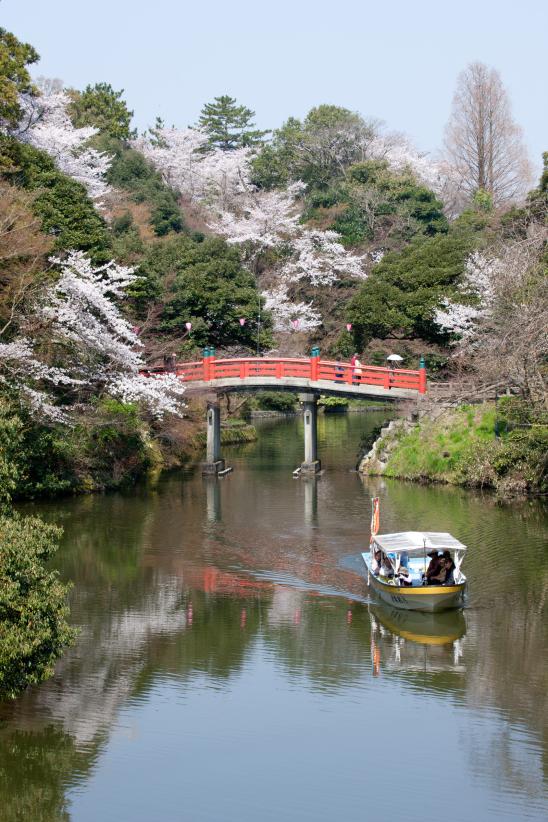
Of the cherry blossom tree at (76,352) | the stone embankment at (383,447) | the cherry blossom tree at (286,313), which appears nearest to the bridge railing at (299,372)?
the stone embankment at (383,447)

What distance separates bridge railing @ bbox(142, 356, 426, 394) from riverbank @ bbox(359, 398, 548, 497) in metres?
1.69

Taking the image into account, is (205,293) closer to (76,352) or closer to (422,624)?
(76,352)

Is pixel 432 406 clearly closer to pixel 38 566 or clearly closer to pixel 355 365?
pixel 355 365

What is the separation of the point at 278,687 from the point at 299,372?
82.7 feet

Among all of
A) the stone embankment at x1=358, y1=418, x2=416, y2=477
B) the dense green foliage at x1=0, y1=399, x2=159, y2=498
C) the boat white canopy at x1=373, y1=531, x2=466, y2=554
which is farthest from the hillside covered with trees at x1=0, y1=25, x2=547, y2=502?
the boat white canopy at x1=373, y1=531, x2=466, y2=554

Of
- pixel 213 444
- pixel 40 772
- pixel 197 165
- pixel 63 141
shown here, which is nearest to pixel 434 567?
pixel 40 772

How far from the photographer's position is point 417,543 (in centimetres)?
2648

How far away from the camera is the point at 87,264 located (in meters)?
40.8

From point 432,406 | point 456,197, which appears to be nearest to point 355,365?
point 432,406

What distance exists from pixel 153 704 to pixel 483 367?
23.1 meters

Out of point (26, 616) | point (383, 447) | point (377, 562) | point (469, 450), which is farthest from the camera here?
point (383, 447)

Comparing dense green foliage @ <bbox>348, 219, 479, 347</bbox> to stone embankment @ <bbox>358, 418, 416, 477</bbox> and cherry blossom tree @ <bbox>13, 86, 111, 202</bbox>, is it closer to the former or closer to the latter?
stone embankment @ <bbox>358, 418, 416, 477</bbox>

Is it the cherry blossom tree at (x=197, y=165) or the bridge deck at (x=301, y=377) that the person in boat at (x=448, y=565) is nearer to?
the bridge deck at (x=301, y=377)

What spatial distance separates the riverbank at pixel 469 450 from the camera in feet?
129
